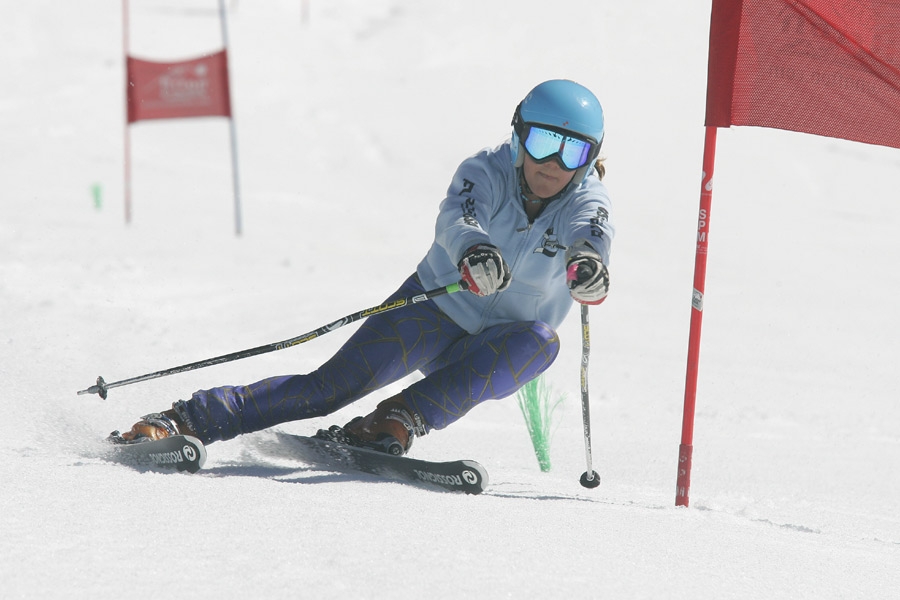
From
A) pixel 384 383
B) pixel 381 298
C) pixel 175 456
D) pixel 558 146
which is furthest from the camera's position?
pixel 381 298

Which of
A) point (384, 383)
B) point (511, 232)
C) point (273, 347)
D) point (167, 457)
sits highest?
point (511, 232)

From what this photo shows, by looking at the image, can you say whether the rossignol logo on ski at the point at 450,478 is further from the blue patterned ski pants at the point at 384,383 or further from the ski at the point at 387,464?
the blue patterned ski pants at the point at 384,383

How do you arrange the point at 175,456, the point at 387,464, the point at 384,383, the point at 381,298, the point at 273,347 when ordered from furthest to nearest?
1. the point at 381,298
2. the point at 384,383
3. the point at 273,347
4. the point at 387,464
5. the point at 175,456

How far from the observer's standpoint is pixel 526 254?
11.0ft

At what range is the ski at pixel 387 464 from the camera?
2.93 m

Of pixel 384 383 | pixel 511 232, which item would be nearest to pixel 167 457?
pixel 384 383

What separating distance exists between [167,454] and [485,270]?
1.12m

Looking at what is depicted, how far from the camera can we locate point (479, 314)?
348 centimetres

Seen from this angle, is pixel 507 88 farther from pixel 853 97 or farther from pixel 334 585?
pixel 334 585

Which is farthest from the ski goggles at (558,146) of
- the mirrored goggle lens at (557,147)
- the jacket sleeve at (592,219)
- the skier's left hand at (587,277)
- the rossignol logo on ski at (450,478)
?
the rossignol logo on ski at (450,478)

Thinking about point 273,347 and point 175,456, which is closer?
point 175,456

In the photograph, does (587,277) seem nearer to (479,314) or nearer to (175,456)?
(479,314)

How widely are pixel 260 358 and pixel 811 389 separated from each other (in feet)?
11.7

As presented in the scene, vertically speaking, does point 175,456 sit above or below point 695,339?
below
